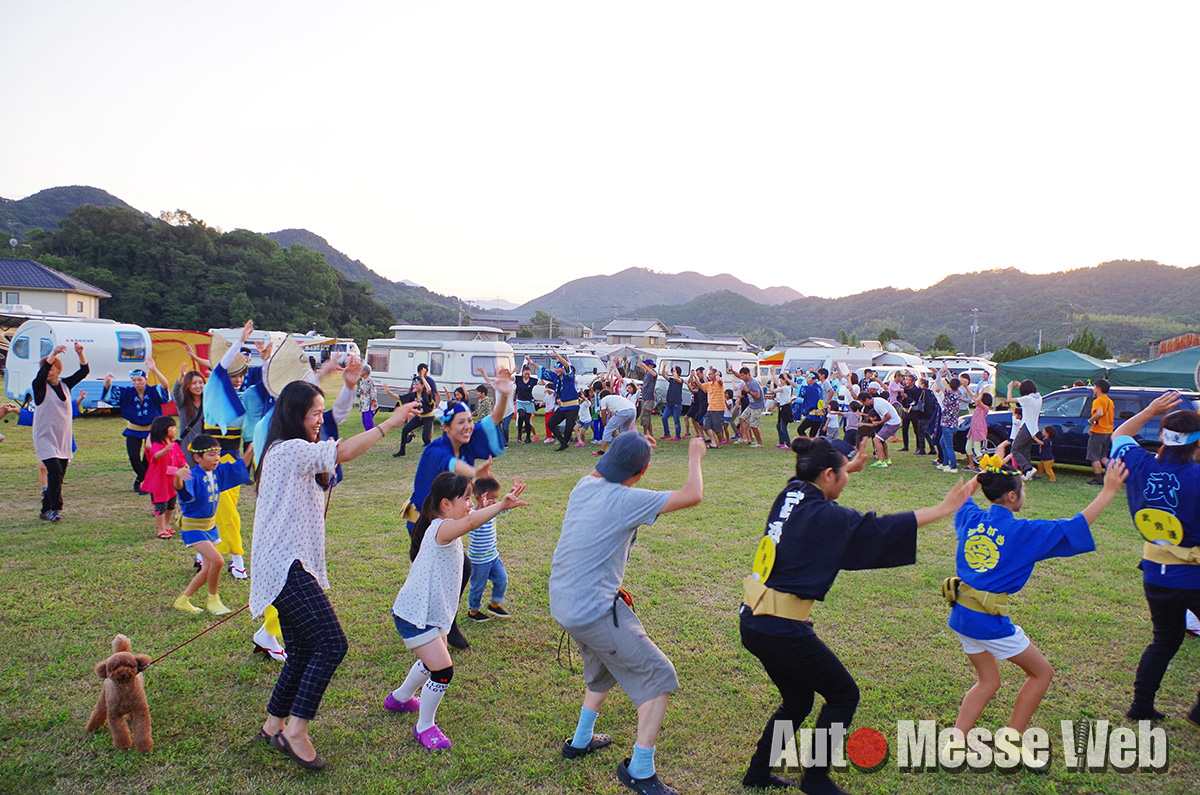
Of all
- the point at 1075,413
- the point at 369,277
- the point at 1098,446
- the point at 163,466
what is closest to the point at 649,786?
the point at 163,466

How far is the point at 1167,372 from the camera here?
16.9 m

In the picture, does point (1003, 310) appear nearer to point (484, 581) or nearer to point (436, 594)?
point (484, 581)

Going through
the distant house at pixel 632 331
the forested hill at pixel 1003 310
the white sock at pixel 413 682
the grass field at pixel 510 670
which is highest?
the forested hill at pixel 1003 310

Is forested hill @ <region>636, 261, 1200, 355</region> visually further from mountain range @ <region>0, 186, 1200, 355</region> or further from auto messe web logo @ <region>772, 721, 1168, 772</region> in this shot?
auto messe web logo @ <region>772, 721, 1168, 772</region>

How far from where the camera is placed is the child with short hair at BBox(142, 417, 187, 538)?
6.26m

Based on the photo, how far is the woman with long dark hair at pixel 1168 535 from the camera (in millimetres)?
3760

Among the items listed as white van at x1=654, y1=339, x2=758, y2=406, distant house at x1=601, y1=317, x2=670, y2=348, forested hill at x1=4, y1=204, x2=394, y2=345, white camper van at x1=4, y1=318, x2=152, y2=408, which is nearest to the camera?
white camper van at x1=4, y1=318, x2=152, y2=408

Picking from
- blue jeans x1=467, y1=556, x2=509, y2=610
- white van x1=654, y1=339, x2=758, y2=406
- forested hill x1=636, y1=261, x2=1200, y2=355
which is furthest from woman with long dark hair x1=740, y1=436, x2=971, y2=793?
forested hill x1=636, y1=261, x2=1200, y2=355

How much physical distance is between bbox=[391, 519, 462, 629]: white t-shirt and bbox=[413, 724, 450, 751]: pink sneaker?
58 centimetres

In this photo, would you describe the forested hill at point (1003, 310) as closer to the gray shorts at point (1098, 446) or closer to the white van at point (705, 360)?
the white van at point (705, 360)

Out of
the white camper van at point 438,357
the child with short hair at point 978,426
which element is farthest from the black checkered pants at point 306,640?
the white camper van at point 438,357

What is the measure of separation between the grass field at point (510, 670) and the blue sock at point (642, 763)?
0.25m

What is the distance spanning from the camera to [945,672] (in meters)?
4.50

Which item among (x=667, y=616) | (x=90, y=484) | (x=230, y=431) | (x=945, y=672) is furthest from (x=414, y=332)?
(x=945, y=672)
